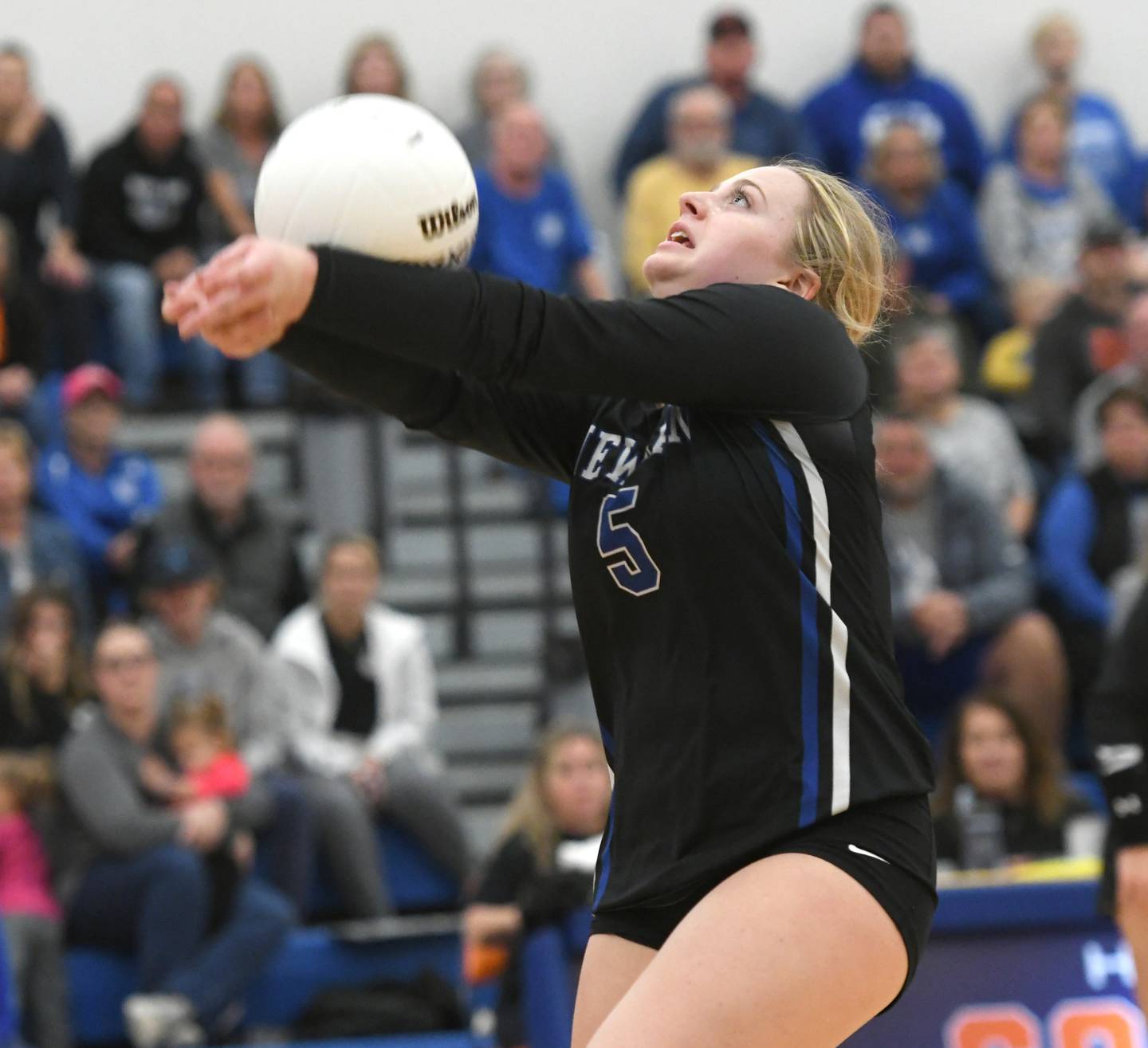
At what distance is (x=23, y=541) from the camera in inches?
328

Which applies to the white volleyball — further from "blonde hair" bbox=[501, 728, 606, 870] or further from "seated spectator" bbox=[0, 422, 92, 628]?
"seated spectator" bbox=[0, 422, 92, 628]

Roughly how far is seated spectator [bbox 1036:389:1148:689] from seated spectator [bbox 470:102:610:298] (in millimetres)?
2616

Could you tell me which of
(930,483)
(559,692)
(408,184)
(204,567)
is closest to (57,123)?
(204,567)

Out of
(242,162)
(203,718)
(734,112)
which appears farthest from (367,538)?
(734,112)

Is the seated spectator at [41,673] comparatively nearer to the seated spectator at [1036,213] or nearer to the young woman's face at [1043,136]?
the seated spectator at [1036,213]

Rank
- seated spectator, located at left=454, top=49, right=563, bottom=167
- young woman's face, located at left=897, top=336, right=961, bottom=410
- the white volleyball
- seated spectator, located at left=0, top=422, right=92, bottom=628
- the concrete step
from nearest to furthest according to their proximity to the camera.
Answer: the white volleyball < seated spectator, located at left=0, top=422, right=92, bottom=628 < the concrete step < young woman's face, located at left=897, top=336, right=961, bottom=410 < seated spectator, located at left=454, top=49, right=563, bottom=167

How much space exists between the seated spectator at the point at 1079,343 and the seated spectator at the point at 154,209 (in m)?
4.20

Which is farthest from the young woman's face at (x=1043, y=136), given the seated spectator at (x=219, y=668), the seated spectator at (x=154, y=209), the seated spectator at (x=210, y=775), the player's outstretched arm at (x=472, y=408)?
the player's outstretched arm at (x=472, y=408)

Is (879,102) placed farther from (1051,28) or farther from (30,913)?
(30,913)

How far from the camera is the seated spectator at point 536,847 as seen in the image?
6.20 metres

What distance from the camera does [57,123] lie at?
10.3 m

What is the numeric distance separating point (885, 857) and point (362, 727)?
527cm

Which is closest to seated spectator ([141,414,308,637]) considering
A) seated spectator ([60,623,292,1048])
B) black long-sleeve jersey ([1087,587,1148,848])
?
seated spectator ([60,623,292,1048])

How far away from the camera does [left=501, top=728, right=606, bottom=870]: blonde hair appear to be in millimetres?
6758
